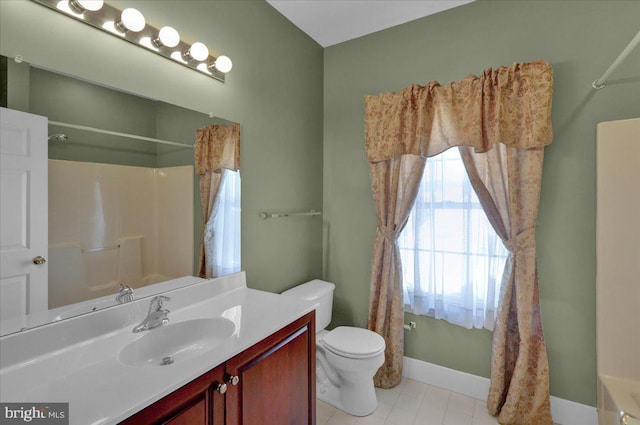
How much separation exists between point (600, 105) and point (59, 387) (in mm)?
2710

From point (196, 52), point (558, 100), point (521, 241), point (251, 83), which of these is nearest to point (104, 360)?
point (196, 52)

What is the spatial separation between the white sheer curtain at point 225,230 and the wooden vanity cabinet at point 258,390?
586 millimetres

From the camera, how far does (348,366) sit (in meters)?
1.78

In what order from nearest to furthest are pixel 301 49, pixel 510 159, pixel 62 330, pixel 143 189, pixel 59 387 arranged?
1. pixel 59 387
2. pixel 62 330
3. pixel 143 189
4. pixel 510 159
5. pixel 301 49

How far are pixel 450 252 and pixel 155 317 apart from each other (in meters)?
1.83

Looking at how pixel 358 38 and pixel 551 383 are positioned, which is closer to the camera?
pixel 551 383

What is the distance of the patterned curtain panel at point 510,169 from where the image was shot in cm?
172

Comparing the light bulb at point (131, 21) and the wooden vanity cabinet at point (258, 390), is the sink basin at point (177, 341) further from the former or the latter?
the light bulb at point (131, 21)

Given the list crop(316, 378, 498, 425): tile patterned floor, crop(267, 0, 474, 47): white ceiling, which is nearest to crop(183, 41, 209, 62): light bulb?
crop(267, 0, 474, 47): white ceiling

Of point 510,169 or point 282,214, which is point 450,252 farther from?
point 282,214

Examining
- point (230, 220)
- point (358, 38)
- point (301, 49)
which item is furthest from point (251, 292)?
point (358, 38)

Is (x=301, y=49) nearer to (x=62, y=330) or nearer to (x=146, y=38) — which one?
(x=146, y=38)

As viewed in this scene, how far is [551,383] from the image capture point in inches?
71.1

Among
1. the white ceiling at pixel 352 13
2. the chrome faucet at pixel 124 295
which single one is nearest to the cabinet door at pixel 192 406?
the chrome faucet at pixel 124 295
